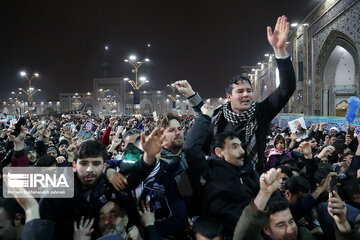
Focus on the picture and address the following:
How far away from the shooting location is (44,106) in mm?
97875

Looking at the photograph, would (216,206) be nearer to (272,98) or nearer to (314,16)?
(272,98)

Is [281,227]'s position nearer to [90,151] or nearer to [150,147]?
[150,147]

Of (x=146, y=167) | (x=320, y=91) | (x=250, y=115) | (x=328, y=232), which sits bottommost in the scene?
(x=328, y=232)

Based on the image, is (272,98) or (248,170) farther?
(272,98)

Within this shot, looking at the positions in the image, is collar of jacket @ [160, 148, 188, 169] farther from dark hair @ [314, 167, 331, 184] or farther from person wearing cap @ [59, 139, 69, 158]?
person wearing cap @ [59, 139, 69, 158]

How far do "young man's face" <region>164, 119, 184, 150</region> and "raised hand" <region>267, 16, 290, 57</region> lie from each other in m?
1.35

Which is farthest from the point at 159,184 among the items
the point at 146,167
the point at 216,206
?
the point at 216,206

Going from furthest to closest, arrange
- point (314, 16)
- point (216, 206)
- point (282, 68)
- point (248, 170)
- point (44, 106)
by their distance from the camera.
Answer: point (44, 106) → point (314, 16) → point (282, 68) → point (248, 170) → point (216, 206)

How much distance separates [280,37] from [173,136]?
5.06 feet

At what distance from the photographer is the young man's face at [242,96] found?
9.45 ft

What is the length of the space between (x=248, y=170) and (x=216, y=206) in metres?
0.49

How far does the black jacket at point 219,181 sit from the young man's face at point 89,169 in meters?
0.79

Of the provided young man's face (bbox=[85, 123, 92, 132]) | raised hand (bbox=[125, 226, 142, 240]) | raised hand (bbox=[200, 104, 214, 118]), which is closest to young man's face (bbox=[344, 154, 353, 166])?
raised hand (bbox=[200, 104, 214, 118])

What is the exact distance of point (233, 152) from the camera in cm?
251
